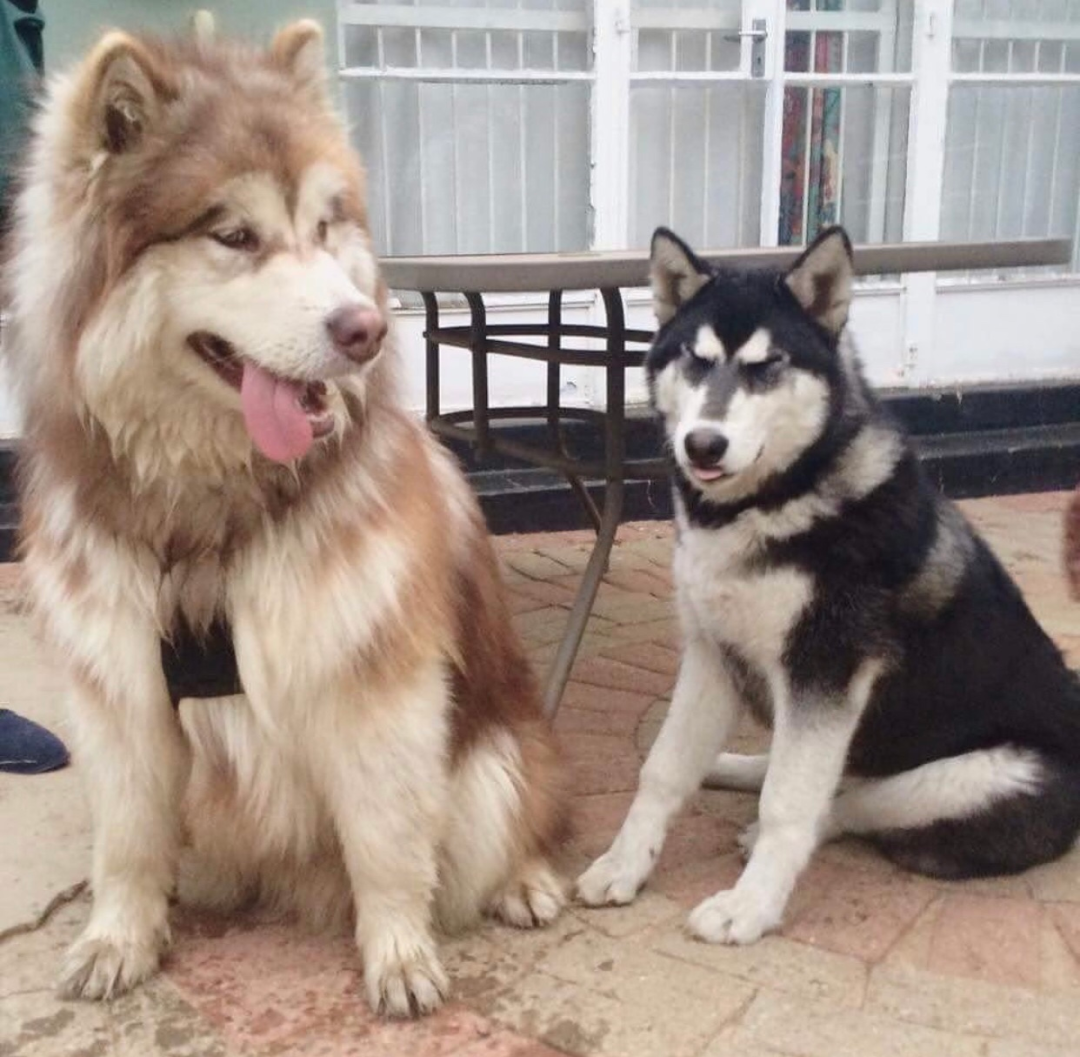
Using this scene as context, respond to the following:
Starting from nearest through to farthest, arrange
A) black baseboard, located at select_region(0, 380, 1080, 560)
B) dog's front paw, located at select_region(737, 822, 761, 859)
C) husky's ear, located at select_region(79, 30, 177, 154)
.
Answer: husky's ear, located at select_region(79, 30, 177, 154), dog's front paw, located at select_region(737, 822, 761, 859), black baseboard, located at select_region(0, 380, 1080, 560)

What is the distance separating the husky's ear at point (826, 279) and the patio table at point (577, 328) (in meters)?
0.22

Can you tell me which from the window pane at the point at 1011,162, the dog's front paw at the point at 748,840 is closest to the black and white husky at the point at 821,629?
the dog's front paw at the point at 748,840

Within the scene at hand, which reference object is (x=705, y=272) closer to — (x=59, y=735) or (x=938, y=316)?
(x=59, y=735)

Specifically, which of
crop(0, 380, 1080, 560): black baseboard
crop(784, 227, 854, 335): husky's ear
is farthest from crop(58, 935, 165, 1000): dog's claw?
crop(0, 380, 1080, 560): black baseboard

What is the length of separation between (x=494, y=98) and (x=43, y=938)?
4.26 meters

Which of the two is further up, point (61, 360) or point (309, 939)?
point (61, 360)

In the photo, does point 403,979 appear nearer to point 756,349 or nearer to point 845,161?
point 756,349

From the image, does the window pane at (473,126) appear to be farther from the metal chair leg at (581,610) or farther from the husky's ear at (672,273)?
the husky's ear at (672,273)

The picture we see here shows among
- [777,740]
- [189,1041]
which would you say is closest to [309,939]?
[189,1041]

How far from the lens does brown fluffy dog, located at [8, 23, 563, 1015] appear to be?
179 centimetres

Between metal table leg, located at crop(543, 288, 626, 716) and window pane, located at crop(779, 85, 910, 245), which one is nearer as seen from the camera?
metal table leg, located at crop(543, 288, 626, 716)

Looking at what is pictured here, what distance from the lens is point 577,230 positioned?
577 centimetres

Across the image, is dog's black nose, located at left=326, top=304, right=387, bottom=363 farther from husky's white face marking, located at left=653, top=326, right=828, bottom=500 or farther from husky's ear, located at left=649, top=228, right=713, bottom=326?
husky's ear, located at left=649, top=228, right=713, bottom=326

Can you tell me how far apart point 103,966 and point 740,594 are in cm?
133
